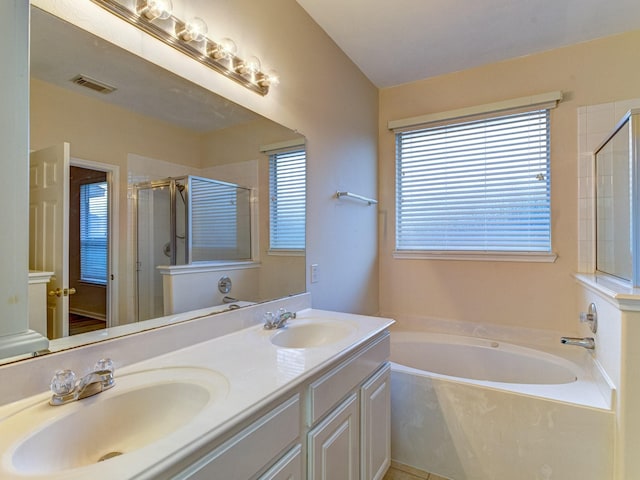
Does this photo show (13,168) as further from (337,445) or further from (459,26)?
(459,26)

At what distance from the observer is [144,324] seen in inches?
43.3

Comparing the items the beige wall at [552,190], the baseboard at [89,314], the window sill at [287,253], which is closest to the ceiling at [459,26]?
the beige wall at [552,190]

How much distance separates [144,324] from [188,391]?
1.06 feet

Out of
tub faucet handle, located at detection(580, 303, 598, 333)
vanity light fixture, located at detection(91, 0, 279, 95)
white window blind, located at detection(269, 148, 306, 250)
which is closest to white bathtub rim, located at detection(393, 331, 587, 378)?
tub faucet handle, located at detection(580, 303, 598, 333)

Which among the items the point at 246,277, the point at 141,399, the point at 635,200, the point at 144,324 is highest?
the point at 635,200

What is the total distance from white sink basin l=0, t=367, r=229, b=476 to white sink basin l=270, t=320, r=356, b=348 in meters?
0.57

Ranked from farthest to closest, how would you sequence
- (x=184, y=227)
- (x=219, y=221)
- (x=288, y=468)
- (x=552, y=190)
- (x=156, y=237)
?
1. (x=552, y=190)
2. (x=219, y=221)
3. (x=184, y=227)
4. (x=156, y=237)
5. (x=288, y=468)

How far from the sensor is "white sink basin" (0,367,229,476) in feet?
2.22

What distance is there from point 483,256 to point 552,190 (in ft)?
2.14

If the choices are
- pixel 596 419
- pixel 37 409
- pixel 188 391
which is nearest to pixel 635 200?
pixel 596 419

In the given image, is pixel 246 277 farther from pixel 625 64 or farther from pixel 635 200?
pixel 625 64

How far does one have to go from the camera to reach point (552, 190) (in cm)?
235

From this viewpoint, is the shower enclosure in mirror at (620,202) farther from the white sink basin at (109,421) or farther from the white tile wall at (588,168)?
the white sink basin at (109,421)

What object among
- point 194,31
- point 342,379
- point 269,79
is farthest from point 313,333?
point 194,31
